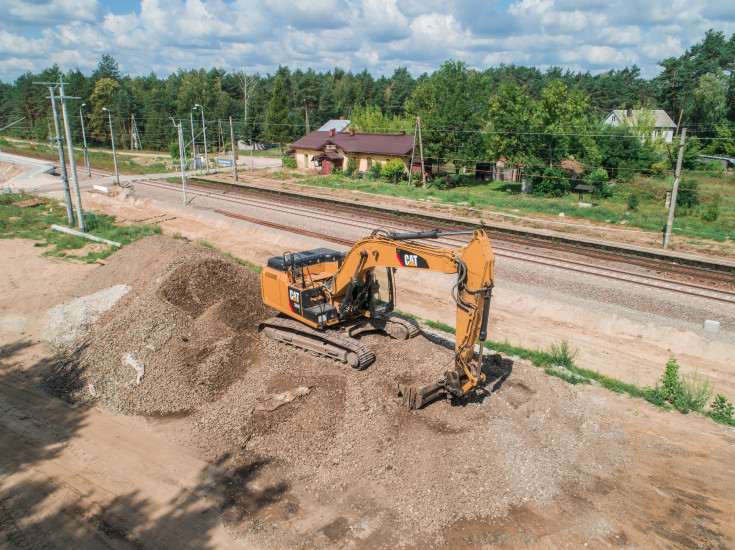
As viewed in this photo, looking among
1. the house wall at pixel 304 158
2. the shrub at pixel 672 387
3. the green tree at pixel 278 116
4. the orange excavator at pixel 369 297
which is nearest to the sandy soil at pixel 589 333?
the shrub at pixel 672 387

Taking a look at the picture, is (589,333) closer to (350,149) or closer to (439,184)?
(439,184)

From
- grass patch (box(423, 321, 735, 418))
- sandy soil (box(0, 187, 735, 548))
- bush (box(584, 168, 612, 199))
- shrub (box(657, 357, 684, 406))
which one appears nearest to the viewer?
sandy soil (box(0, 187, 735, 548))

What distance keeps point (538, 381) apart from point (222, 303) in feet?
29.4

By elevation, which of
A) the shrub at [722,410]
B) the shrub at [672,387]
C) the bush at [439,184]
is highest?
the bush at [439,184]

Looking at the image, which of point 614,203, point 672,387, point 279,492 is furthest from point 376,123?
point 279,492

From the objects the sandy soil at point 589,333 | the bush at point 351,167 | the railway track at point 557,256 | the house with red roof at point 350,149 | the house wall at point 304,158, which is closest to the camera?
the sandy soil at point 589,333

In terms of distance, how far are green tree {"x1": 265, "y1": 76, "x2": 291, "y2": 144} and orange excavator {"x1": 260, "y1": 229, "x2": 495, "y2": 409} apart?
66.5m

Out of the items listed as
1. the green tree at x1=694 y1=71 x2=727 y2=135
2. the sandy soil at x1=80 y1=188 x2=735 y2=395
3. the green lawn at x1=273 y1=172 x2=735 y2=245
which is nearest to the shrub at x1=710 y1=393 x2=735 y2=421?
the sandy soil at x1=80 y1=188 x2=735 y2=395

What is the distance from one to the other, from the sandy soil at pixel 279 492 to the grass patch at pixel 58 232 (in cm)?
1206

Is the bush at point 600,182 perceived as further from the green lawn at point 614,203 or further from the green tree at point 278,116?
the green tree at point 278,116

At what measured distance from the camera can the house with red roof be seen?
51275 millimetres

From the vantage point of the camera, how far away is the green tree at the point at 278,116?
74500 millimetres

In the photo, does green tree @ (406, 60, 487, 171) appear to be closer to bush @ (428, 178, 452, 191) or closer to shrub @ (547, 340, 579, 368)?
bush @ (428, 178, 452, 191)

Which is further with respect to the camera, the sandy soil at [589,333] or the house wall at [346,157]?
the house wall at [346,157]
